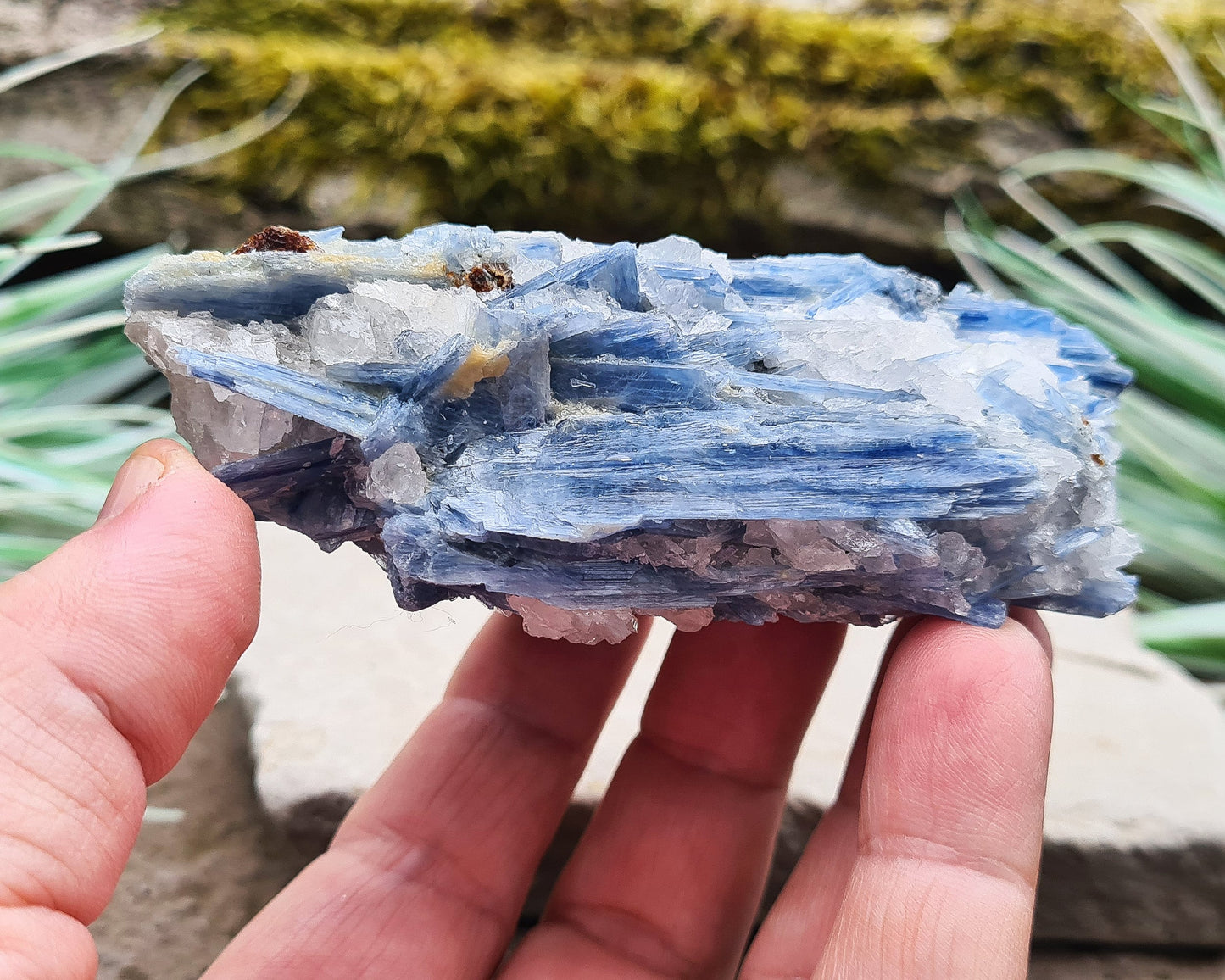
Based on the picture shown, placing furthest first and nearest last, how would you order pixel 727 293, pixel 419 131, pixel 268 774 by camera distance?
pixel 419 131 → pixel 268 774 → pixel 727 293

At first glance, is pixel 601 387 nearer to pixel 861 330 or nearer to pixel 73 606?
pixel 861 330

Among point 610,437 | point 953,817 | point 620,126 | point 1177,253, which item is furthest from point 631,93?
point 953,817

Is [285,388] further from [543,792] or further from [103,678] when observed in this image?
[543,792]

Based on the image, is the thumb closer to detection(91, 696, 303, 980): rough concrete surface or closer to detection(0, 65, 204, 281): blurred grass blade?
detection(91, 696, 303, 980): rough concrete surface

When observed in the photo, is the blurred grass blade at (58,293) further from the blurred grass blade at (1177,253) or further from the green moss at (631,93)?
the blurred grass blade at (1177,253)

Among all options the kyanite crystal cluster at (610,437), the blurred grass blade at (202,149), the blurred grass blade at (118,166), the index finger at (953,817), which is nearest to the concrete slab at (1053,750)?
the kyanite crystal cluster at (610,437)

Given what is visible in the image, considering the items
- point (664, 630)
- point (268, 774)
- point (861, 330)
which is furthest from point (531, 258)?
point (664, 630)
